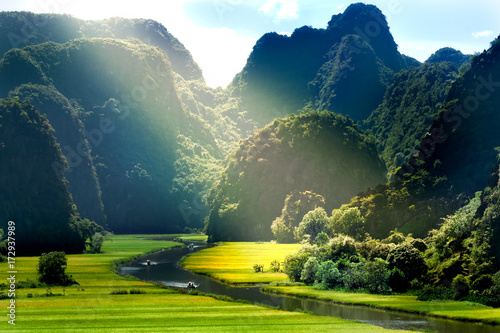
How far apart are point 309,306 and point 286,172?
129 metres

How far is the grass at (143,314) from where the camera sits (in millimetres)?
36219

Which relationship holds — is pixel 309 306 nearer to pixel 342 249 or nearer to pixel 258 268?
pixel 342 249

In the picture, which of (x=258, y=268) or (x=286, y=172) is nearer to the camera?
(x=258, y=268)

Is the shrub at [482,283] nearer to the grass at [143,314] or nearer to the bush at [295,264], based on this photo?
the grass at [143,314]

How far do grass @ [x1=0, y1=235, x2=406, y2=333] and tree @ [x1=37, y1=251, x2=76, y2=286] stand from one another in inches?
148

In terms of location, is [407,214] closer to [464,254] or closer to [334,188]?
[464,254]

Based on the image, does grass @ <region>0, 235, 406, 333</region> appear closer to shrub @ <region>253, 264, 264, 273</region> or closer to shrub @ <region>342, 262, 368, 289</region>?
shrub @ <region>342, 262, 368, 289</region>

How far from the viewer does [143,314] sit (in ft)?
135

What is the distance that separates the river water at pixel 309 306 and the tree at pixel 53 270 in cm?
1148

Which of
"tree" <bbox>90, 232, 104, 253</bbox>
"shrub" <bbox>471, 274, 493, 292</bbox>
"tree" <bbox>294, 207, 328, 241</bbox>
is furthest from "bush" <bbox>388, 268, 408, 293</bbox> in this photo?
"tree" <bbox>90, 232, 104, 253</bbox>

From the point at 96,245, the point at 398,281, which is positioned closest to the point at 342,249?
the point at 398,281

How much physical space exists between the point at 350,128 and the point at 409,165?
9270 cm

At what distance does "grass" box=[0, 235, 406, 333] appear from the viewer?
119ft

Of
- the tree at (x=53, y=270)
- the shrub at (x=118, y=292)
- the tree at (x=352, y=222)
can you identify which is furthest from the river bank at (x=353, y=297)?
the tree at (x=53, y=270)
